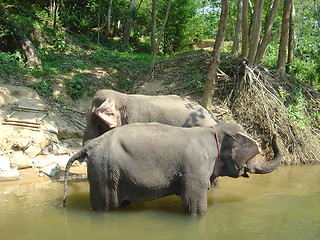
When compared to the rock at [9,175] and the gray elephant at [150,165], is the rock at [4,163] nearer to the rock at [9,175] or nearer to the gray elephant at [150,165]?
the rock at [9,175]

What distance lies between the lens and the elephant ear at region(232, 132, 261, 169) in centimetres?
643

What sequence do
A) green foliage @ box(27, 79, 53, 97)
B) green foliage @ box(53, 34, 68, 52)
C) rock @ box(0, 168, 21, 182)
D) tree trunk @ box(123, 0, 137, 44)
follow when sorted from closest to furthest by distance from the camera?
rock @ box(0, 168, 21, 182) → green foliage @ box(27, 79, 53, 97) → green foliage @ box(53, 34, 68, 52) → tree trunk @ box(123, 0, 137, 44)

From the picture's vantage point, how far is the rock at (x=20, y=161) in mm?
9203

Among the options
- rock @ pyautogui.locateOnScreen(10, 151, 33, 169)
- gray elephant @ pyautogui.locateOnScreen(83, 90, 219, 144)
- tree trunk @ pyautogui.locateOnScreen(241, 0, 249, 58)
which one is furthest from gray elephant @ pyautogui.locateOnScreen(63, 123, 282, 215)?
tree trunk @ pyautogui.locateOnScreen(241, 0, 249, 58)

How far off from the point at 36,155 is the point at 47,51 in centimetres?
864

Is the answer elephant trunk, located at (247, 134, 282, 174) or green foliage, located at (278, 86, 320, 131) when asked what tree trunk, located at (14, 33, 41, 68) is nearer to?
green foliage, located at (278, 86, 320, 131)

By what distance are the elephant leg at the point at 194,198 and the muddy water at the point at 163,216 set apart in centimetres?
15

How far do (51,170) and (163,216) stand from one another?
374 centimetres

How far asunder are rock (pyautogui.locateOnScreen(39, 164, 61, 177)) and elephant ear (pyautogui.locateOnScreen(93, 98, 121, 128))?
6.53ft

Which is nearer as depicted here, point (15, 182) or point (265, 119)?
point (15, 182)

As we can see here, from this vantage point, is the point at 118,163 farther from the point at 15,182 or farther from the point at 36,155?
the point at 36,155

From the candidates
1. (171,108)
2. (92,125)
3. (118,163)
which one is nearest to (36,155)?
(92,125)

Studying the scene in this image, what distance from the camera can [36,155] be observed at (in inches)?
398

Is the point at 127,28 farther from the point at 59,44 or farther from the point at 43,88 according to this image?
the point at 43,88
